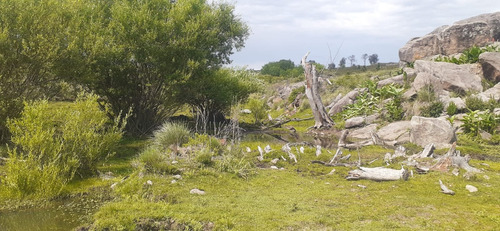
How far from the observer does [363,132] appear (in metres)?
26.5

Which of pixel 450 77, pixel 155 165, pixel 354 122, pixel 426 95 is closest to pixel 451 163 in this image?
pixel 155 165

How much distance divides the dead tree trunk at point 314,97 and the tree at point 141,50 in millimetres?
9080

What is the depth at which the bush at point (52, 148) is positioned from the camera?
1003 cm

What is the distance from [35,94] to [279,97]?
3707cm

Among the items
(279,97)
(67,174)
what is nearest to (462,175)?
(67,174)

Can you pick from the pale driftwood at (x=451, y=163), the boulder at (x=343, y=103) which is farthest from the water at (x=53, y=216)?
the boulder at (x=343, y=103)

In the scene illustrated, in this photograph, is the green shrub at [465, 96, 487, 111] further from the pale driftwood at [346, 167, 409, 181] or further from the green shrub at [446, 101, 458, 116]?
the pale driftwood at [346, 167, 409, 181]

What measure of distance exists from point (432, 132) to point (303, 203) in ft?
42.8

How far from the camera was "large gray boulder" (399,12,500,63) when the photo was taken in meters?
44.8

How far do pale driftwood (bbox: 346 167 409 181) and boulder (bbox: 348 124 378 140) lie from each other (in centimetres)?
1320

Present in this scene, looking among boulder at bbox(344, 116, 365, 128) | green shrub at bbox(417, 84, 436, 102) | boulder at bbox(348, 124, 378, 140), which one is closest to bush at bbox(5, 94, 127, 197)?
boulder at bbox(348, 124, 378, 140)

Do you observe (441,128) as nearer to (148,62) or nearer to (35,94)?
(148,62)

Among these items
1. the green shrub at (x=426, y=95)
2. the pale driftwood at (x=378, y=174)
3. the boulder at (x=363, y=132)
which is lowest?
the boulder at (x=363, y=132)

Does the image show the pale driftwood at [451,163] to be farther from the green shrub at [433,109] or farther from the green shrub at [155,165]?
the green shrub at [433,109]
